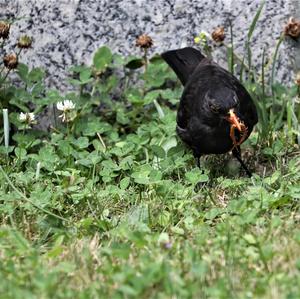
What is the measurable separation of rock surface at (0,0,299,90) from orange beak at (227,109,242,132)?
3.67 ft

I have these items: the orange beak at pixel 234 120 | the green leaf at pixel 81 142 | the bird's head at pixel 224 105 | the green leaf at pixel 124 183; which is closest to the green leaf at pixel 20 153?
the green leaf at pixel 81 142

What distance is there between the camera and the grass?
3467mm

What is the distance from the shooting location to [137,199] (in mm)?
4926

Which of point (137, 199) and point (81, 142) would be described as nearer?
point (137, 199)

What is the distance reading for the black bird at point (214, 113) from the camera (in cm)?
521

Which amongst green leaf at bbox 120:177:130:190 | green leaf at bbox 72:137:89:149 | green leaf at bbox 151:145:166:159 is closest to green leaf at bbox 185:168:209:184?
green leaf at bbox 120:177:130:190

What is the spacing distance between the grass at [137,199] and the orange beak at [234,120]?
1.11 ft

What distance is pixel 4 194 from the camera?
484 centimetres

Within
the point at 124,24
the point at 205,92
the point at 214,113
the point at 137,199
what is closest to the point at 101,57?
the point at 124,24

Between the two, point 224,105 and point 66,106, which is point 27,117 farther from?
point 224,105

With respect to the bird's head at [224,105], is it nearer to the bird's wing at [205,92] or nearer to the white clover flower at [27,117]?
the bird's wing at [205,92]

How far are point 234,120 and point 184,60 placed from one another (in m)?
0.94

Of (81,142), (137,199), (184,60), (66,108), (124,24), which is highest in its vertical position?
(124,24)

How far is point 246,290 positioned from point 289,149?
2451mm
